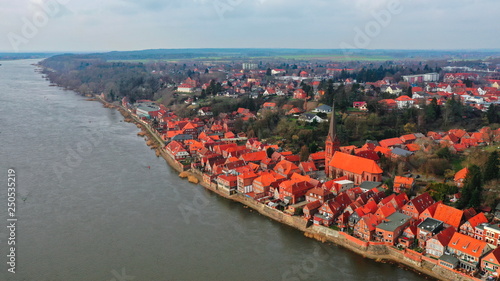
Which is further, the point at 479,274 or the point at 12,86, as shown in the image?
the point at 12,86

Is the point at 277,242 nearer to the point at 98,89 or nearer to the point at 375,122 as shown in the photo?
the point at 375,122

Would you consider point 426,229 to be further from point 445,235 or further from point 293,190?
point 293,190

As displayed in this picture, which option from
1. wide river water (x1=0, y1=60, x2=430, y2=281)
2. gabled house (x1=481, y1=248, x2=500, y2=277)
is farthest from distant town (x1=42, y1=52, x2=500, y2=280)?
wide river water (x1=0, y1=60, x2=430, y2=281)

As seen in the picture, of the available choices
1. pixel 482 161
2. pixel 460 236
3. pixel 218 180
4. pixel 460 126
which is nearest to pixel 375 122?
pixel 460 126

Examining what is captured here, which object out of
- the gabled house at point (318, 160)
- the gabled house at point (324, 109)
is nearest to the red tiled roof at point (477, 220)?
the gabled house at point (318, 160)

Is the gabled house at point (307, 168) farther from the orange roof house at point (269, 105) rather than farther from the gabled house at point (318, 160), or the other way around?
the orange roof house at point (269, 105)

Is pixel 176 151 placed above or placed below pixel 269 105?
below

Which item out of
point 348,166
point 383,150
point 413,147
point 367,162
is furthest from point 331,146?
point 413,147
